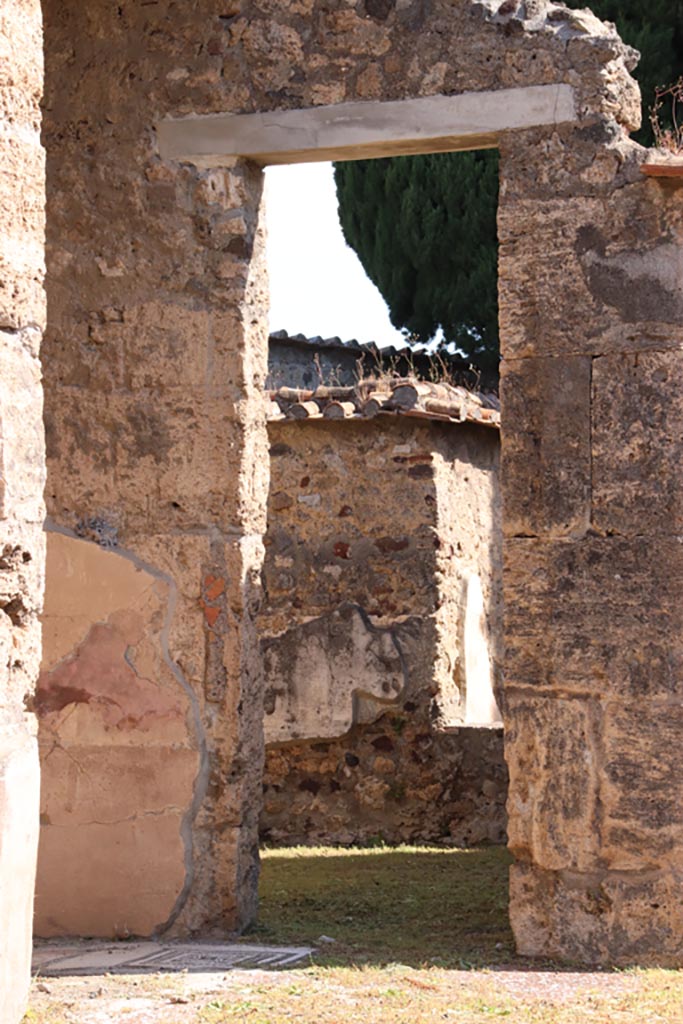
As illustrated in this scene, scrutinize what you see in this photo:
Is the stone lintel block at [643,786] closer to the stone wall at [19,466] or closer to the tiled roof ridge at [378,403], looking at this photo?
the stone wall at [19,466]

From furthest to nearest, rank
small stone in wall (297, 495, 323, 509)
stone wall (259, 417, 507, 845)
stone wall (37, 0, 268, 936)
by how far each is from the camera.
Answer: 1. small stone in wall (297, 495, 323, 509)
2. stone wall (259, 417, 507, 845)
3. stone wall (37, 0, 268, 936)

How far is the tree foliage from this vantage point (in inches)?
586

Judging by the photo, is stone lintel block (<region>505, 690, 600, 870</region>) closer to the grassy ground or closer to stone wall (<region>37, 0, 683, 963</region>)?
stone wall (<region>37, 0, 683, 963</region>)

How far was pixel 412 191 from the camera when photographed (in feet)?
50.9

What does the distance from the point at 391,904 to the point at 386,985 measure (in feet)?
6.00

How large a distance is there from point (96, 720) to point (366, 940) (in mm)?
1367

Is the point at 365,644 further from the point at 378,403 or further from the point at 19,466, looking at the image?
the point at 19,466

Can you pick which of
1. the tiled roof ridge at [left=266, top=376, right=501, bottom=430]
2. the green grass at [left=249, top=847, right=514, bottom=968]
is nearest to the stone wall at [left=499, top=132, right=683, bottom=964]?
the green grass at [left=249, top=847, right=514, bottom=968]

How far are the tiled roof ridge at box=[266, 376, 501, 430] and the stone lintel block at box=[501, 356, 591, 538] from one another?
9.83ft

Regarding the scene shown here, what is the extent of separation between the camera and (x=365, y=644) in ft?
28.4

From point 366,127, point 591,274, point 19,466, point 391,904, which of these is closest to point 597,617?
point 591,274

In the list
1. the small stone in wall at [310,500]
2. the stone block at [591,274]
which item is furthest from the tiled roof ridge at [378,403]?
the stone block at [591,274]

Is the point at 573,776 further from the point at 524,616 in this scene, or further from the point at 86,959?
the point at 86,959

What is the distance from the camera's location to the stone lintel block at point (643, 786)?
5.24 meters
